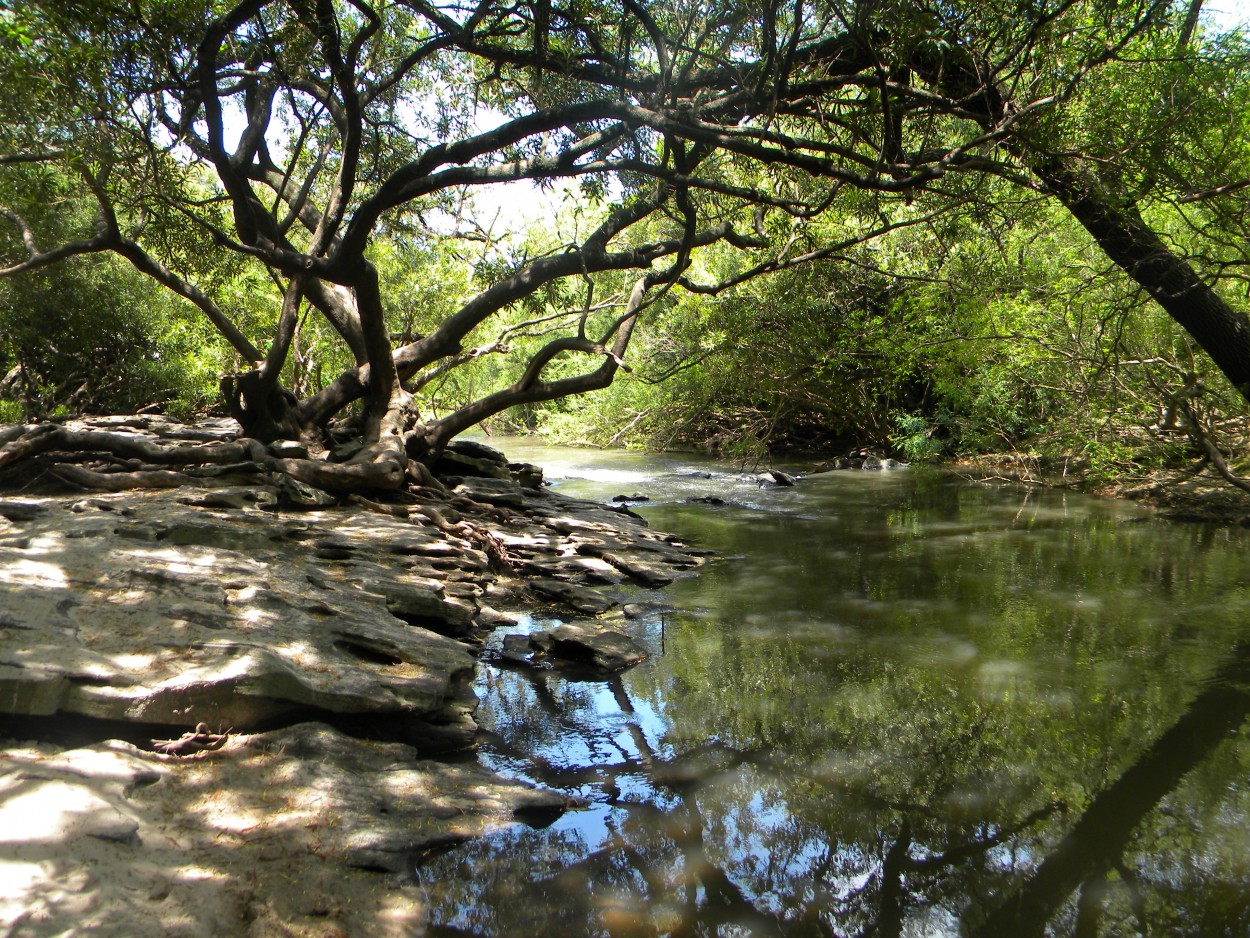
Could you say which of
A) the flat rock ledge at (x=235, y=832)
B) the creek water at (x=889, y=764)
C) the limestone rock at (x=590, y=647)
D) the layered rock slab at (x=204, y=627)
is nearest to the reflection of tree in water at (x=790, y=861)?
the creek water at (x=889, y=764)

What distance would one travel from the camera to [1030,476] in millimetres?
14859

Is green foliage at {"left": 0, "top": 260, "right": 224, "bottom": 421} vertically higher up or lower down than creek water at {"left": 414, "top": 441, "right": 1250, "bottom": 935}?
higher up

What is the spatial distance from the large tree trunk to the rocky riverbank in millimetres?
5542

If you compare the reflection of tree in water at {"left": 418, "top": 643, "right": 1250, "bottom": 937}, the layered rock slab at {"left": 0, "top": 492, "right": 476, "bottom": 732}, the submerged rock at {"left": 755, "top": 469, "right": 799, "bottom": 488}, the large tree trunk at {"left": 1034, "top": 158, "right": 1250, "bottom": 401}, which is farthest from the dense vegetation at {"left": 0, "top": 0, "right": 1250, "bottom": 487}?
the reflection of tree in water at {"left": 418, "top": 643, "right": 1250, "bottom": 937}

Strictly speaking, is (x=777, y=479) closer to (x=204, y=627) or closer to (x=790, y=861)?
(x=204, y=627)

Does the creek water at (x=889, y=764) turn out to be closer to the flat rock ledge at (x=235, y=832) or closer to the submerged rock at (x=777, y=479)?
the flat rock ledge at (x=235, y=832)

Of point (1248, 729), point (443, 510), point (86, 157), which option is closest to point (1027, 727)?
point (1248, 729)

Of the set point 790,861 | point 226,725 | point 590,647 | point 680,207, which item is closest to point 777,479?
point 680,207

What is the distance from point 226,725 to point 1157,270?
318 inches

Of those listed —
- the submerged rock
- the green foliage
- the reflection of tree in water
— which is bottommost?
the reflection of tree in water

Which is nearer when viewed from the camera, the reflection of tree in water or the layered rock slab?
the reflection of tree in water

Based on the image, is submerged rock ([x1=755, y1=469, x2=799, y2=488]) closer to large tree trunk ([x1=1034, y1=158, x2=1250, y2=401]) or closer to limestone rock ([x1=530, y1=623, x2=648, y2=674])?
large tree trunk ([x1=1034, y1=158, x2=1250, y2=401])

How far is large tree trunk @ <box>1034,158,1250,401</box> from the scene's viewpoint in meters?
7.71

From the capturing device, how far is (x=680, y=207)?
376 inches
